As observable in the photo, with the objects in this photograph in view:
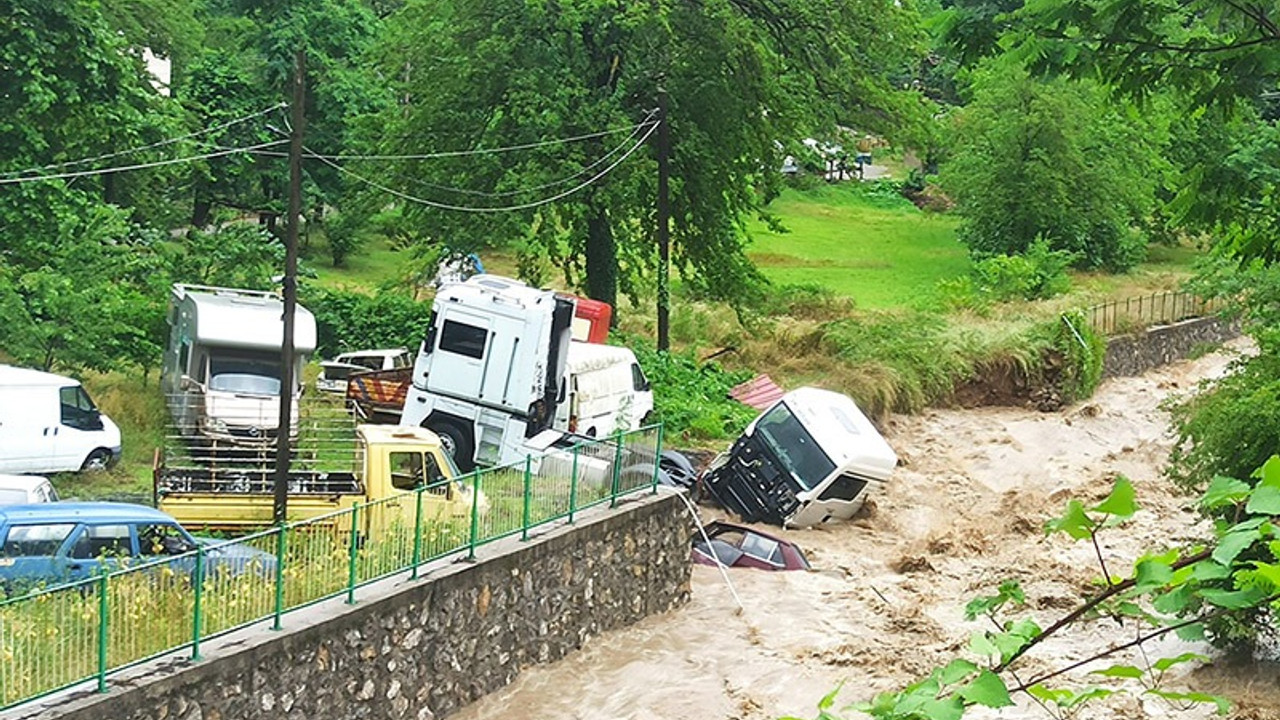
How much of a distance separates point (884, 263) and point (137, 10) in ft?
95.0

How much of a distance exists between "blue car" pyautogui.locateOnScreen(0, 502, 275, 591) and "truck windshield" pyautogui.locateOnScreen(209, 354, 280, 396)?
900 centimetres

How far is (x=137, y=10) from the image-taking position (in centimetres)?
5156

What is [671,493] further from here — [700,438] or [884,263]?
[884,263]

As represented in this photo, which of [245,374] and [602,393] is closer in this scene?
[245,374]

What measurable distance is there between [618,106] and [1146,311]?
78.9ft

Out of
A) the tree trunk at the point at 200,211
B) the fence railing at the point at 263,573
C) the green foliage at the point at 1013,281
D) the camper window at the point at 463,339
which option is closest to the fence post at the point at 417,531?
the fence railing at the point at 263,573

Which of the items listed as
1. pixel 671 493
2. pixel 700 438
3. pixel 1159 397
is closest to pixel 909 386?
pixel 700 438

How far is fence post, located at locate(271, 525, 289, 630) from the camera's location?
1498 cm

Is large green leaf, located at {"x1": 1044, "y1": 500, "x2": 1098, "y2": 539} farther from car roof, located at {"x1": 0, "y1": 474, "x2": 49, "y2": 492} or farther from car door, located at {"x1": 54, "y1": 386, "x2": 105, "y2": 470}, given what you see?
car door, located at {"x1": 54, "y1": 386, "x2": 105, "y2": 470}

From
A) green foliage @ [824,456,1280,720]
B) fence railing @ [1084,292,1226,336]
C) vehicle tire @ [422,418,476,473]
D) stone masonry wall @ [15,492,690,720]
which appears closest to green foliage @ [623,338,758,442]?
vehicle tire @ [422,418,476,473]

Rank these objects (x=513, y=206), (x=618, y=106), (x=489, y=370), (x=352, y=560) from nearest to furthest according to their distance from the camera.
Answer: (x=352, y=560) → (x=489, y=370) → (x=513, y=206) → (x=618, y=106)

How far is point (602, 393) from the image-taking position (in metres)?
28.2

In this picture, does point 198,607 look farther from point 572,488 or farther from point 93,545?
point 572,488

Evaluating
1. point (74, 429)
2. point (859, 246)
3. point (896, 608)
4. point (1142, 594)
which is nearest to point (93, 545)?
point (74, 429)
